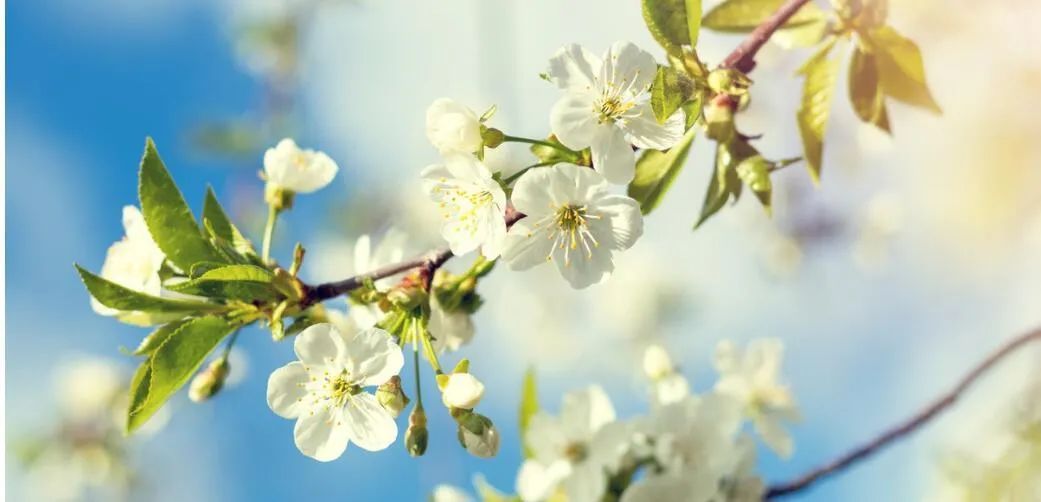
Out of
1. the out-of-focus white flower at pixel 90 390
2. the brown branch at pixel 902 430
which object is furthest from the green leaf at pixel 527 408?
the out-of-focus white flower at pixel 90 390

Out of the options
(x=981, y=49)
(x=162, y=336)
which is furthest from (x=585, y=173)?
(x=981, y=49)

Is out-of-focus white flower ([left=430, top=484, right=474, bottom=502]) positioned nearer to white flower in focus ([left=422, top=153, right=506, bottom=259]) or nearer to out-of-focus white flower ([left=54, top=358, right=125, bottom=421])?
white flower in focus ([left=422, top=153, right=506, bottom=259])

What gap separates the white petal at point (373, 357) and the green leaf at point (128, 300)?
0.62 feet

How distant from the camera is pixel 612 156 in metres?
0.93

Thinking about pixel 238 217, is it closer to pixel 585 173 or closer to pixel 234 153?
pixel 234 153

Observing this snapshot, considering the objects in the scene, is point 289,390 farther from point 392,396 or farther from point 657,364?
point 657,364

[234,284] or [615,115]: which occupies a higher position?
[615,115]

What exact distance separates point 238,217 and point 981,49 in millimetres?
2675

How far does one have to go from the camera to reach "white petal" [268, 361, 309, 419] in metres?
1.02

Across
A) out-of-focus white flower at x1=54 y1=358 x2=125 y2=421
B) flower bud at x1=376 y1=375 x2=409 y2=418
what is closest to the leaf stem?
flower bud at x1=376 y1=375 x2=409 y2=418

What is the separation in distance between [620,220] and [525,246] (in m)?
0.11

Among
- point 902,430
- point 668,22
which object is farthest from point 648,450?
point 668,22

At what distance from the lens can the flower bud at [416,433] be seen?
982mm

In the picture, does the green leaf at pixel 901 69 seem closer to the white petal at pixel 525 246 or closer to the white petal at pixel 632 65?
the white petal at pixel 632 65
